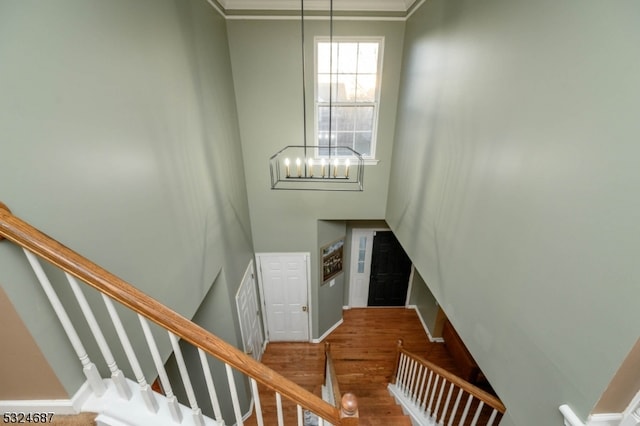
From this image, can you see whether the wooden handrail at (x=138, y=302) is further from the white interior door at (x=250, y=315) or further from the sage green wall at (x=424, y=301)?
the sage green wall at (x=424, y=301)

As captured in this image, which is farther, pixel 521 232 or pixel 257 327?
pixel 257 327

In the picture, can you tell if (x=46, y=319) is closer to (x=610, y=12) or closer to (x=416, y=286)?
(x=610, y=12)

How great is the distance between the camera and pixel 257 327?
4480 mm

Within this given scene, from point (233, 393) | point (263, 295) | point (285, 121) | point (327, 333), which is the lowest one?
point (327, 333)

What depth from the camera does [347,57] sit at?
3.51 m

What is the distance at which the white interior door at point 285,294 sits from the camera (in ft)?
14.8

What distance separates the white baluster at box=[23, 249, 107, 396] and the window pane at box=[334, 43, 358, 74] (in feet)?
11.8

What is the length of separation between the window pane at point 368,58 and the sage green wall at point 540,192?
1.11 metres

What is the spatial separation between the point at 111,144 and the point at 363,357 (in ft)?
15.6

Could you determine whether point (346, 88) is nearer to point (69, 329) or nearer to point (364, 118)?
point (364, 118)

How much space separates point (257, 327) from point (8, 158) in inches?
163

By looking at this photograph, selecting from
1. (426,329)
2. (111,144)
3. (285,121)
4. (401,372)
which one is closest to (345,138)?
(285,121)

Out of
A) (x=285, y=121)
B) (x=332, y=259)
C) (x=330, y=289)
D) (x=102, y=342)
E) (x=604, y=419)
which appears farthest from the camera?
(x=330, y=289)

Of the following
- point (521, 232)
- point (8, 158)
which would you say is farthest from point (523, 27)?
point (8, 158)
